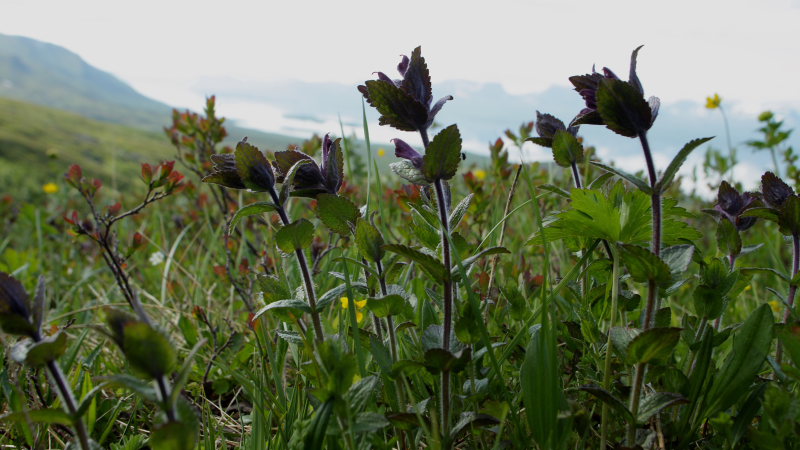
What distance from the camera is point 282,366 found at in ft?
5.82

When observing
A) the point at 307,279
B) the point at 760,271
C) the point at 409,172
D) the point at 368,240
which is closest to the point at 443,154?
the point at 409,172

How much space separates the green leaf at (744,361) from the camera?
1.29 m

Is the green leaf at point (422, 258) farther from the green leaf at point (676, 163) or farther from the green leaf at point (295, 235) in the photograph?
the green leaf at point (676, 163)

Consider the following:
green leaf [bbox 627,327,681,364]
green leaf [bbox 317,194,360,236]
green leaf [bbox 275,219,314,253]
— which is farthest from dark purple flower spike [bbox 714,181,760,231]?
green leaf [bbox 275,219,314,253]

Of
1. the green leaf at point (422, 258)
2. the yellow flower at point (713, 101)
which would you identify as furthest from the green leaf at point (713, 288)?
the yellow flower at point (713, 101)

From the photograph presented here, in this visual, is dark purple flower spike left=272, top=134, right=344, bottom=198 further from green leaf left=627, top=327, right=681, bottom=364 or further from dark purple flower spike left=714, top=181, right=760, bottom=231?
dark purple flower spike left=714, top=181, right=760, bottom=231

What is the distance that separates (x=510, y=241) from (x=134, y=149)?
80119mm

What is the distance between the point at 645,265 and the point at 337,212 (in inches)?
26.2

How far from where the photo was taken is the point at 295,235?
125cm

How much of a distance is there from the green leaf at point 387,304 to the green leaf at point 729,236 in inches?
34.0

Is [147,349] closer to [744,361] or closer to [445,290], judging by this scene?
[445,290]

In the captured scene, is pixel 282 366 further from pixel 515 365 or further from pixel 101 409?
pixel 515 365

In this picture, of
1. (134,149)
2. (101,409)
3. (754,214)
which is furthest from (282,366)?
(134,149)

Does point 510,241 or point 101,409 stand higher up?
point 510,241
